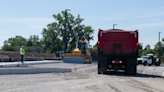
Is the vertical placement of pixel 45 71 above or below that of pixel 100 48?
below

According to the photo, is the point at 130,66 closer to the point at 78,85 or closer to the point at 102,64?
the point at 102,64

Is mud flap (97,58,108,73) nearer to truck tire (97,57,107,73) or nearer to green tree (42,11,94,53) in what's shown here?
truck tire (97,57,107,73)

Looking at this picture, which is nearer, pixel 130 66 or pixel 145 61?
pixel 130 66

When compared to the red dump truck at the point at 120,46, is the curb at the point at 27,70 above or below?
below

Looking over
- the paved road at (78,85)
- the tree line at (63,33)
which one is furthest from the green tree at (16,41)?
the paved road at (78,85)

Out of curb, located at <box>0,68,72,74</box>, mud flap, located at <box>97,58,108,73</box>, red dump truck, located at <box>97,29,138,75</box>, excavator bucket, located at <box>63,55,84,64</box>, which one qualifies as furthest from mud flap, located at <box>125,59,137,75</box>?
excavator bucket, located at <box>63,55,84,64</box>

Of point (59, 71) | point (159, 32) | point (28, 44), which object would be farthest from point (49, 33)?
point (59, 71)

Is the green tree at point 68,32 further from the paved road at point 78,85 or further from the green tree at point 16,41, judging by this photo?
the green tree at point 16,41

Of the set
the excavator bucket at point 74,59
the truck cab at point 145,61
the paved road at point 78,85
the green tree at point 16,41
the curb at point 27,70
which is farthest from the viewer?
the green tree at point 16,41

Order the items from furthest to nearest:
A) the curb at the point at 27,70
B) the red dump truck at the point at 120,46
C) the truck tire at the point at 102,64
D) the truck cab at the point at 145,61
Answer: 1. the truck cab at the point at 145,61
2. the truck tire at the point at 102,64
3. the red dump truck at the point at 120,46
4. the curb at the point at 27,70

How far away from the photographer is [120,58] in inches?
579

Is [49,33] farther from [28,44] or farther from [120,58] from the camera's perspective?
[120,58]

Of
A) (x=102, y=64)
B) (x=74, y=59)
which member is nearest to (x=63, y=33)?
(x=74, y=59)

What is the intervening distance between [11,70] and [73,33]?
6836 cm
